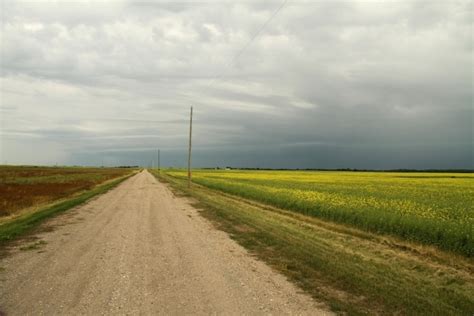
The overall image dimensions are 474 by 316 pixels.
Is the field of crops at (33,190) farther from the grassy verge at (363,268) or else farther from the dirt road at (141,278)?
the grassy verge at (363,268)

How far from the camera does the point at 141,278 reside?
820 cm

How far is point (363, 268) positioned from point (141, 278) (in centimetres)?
534

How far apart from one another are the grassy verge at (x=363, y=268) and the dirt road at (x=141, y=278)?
2.04 ft

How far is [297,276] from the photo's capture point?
28.3ft

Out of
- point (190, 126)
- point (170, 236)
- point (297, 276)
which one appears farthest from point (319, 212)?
point (190, 126)

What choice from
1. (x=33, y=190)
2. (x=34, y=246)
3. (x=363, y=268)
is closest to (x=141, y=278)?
(x=34, y=246)

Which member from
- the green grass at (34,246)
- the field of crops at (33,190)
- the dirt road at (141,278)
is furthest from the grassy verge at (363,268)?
the field of crops at (33,190)

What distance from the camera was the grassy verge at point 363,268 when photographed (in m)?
7.11

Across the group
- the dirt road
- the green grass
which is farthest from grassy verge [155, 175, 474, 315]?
the green grass

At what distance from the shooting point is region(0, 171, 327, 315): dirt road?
6.54 metres

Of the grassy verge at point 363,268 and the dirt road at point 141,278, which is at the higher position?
the dirt road at point 141,278

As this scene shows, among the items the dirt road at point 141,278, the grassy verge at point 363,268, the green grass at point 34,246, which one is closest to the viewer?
the dirt road at point 141,278

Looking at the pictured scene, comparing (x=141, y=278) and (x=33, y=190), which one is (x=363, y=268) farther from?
(x=33, y=190)

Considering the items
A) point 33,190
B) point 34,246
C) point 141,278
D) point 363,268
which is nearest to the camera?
point 141,278
